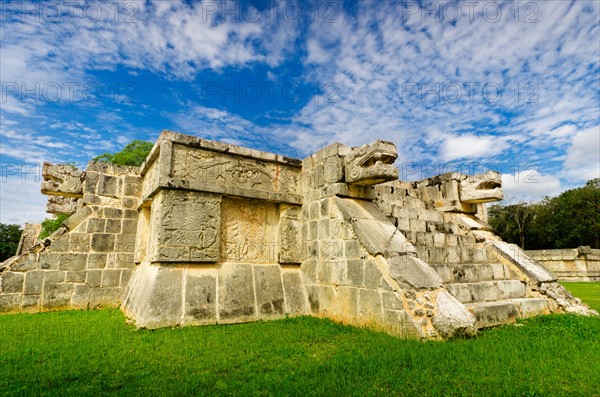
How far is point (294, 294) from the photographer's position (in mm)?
5684

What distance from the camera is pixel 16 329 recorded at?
14.8 ft

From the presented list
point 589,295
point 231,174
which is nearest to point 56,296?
point 231,174

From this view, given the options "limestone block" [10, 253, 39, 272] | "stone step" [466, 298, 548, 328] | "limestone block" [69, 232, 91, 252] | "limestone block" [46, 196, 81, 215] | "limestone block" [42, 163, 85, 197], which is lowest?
"stone step" [466, 298, 548, 328]

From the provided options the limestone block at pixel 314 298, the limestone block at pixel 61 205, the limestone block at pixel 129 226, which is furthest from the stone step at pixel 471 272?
the limestone block at pixel 61 205

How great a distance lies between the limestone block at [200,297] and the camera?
4.78m

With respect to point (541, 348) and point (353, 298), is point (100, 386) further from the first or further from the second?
point (541, 348)

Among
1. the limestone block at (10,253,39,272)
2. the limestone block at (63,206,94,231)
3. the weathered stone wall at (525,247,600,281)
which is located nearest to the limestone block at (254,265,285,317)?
the limestone block at (63,206,94,231)

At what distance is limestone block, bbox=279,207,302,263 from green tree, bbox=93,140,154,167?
17.3 metres

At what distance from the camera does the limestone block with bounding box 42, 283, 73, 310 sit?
19.7 feet

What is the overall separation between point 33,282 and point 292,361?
536 cm

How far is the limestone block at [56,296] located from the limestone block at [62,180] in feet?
6.72

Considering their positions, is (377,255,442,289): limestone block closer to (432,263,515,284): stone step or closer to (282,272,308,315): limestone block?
(432,263,515,284): stone step

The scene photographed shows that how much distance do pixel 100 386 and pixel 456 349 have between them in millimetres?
3261

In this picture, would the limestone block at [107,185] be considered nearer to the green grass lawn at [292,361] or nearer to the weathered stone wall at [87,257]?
the weathered stone wall at [87,257]
